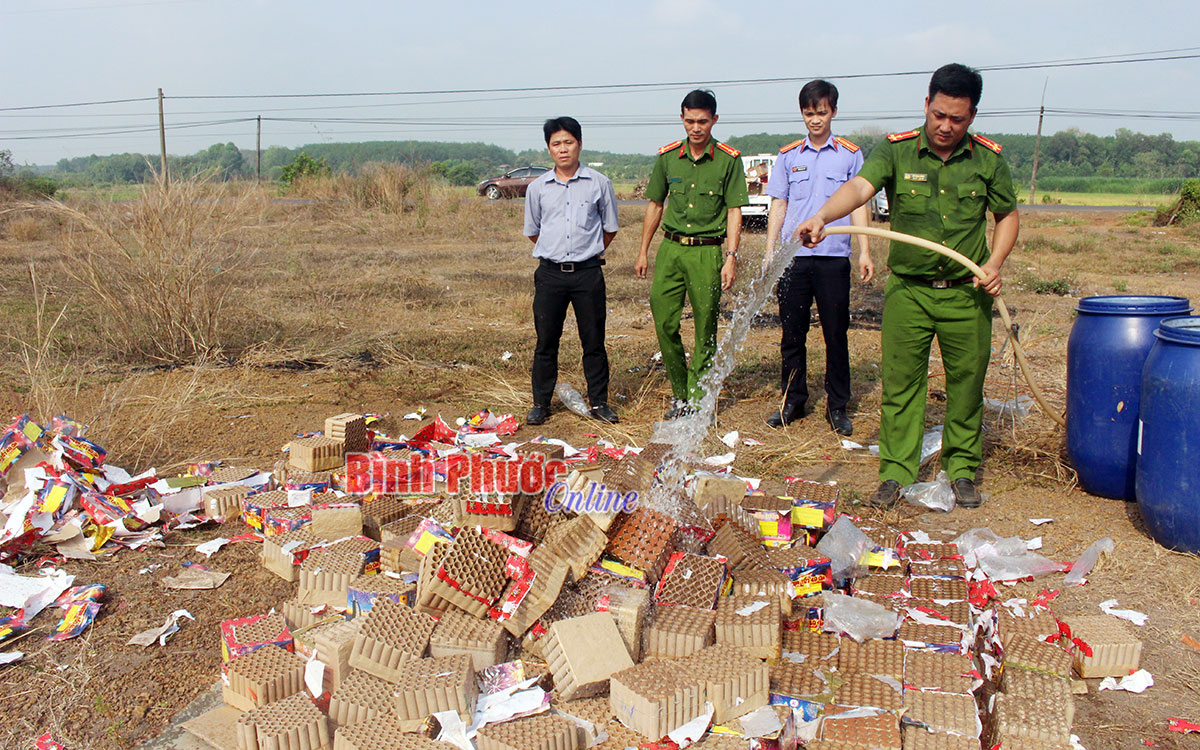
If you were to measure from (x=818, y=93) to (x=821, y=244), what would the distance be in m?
0.93

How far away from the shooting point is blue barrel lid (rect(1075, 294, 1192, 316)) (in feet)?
13.8

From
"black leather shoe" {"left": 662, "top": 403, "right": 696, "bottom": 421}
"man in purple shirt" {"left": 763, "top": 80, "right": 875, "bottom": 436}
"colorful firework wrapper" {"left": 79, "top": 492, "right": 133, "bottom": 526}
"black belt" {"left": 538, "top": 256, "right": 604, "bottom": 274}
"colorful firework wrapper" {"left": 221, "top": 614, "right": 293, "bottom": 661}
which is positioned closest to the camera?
"colorful firework wrapper" {"left": 221, "top": 614, "right": 293, "bottom": 661}

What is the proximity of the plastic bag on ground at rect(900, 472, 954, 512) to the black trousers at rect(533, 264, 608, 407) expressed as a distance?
7.08 feet

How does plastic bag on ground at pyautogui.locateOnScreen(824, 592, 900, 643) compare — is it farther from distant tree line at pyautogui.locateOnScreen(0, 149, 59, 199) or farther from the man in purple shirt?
distant tree line at pyautogui.locateOnScreen(0, 149, 59, 199)

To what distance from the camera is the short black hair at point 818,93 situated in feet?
16.8

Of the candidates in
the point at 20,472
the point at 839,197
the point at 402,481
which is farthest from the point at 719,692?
the point at 20,472

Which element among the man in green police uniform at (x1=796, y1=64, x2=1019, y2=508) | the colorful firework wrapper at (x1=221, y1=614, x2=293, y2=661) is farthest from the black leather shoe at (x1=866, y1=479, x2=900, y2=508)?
the colorful firework wrapper at (x1=221, y1=614, x2=293, y2=661)

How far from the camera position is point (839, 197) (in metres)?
4.06

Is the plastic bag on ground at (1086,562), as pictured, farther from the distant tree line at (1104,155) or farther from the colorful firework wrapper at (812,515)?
the distant tree line at (1104,155)

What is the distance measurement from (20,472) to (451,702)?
9.60 ft

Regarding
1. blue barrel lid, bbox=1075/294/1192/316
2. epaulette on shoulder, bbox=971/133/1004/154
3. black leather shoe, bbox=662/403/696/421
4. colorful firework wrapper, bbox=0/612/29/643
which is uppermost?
epaulette on shoulder, bbox=971/133/1004/154

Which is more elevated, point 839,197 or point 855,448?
point 839,197

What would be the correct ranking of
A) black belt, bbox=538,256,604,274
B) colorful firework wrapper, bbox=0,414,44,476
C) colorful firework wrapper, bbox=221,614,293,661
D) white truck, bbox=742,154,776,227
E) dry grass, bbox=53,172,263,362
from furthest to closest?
white truck, bbox=742,154,776,227 → dry grass, bbox=53,172,263,362 → black belt, bbox=538,256,604,274 → colorful firework wrapper, bbox=0,414,44,476 → colorful firework wrapper, bbox=221,614,293,661

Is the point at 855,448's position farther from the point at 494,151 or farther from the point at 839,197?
the point at 494,151
